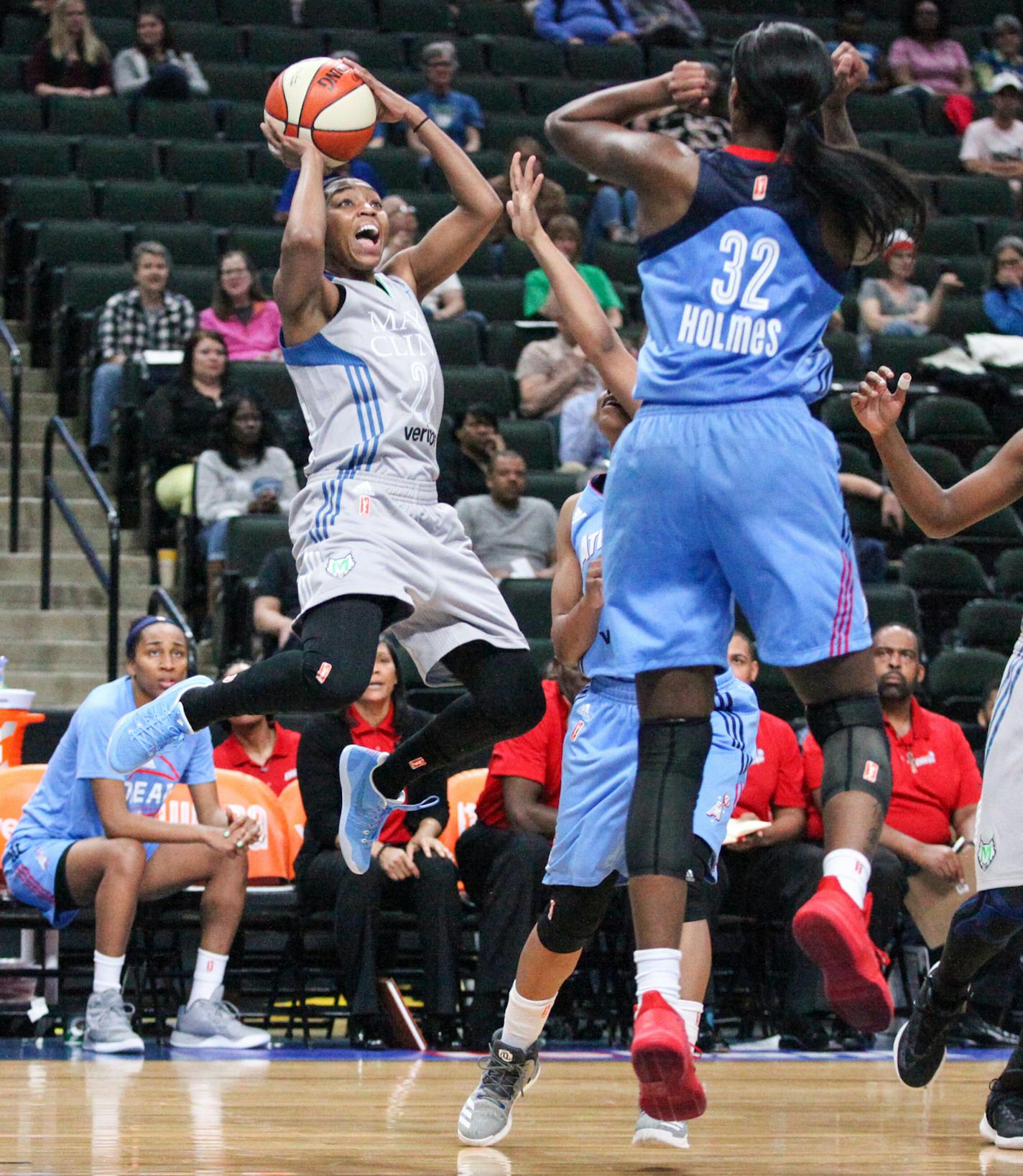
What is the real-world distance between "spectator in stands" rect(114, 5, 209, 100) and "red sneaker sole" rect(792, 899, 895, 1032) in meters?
10.5

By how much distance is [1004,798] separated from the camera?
4289mm

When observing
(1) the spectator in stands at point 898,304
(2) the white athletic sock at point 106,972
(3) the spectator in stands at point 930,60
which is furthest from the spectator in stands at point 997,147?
(2) the white athletic sock at point 106,972

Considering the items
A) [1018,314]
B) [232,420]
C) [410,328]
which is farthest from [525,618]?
[1018,314]

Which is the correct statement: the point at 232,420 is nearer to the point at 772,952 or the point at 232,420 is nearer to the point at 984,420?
the point at 772,952

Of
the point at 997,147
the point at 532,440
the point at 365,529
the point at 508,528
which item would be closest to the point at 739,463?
the point at 365,529

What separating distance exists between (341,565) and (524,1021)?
117 centimetres

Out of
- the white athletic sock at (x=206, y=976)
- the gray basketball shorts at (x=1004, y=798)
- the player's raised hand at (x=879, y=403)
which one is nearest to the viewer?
the player's raised hand at (x=879, y=403)

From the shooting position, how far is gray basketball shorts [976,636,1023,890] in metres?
4.26

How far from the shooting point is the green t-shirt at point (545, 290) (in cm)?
1127

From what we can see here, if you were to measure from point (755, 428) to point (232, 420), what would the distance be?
612 cm

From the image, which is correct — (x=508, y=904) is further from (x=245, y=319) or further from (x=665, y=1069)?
(x=245, y=319)

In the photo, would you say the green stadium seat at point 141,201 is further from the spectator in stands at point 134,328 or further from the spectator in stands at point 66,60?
the spectator in stands at point 134,328

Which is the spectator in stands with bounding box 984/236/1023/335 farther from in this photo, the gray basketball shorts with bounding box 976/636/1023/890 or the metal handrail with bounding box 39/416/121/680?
the gray basketball shorts with bounding box 976/636/1023/890

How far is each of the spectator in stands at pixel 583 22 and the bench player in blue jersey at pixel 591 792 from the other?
10448 mm
